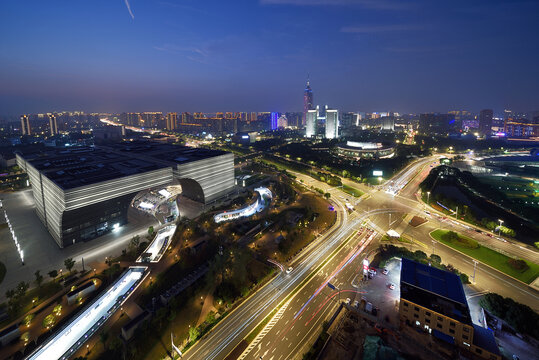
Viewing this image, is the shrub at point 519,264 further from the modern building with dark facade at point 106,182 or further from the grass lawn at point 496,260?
the modern building with dark facade at point 106,182

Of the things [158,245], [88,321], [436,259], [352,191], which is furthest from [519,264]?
[88,321]

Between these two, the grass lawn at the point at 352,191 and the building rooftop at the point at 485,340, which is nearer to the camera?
the building rooftop at the point at 485,340

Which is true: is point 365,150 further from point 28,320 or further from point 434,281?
point 28,320

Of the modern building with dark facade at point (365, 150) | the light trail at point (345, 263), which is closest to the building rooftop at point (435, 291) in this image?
the light trail at point (345, 263)

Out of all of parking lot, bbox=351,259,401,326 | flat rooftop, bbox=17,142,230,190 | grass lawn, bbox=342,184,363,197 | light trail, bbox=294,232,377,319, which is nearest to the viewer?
parking lot, bbox=351,259,401,326

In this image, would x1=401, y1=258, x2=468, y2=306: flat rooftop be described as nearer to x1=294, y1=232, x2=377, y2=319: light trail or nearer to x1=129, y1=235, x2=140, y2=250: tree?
x1=294, y1=232, x2=377, y2=319: light trail

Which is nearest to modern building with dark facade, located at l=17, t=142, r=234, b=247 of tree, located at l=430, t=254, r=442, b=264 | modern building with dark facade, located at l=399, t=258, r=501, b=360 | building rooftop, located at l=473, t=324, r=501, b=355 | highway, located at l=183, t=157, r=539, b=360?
highway, located at l=183, t=157, r=539, b=360
